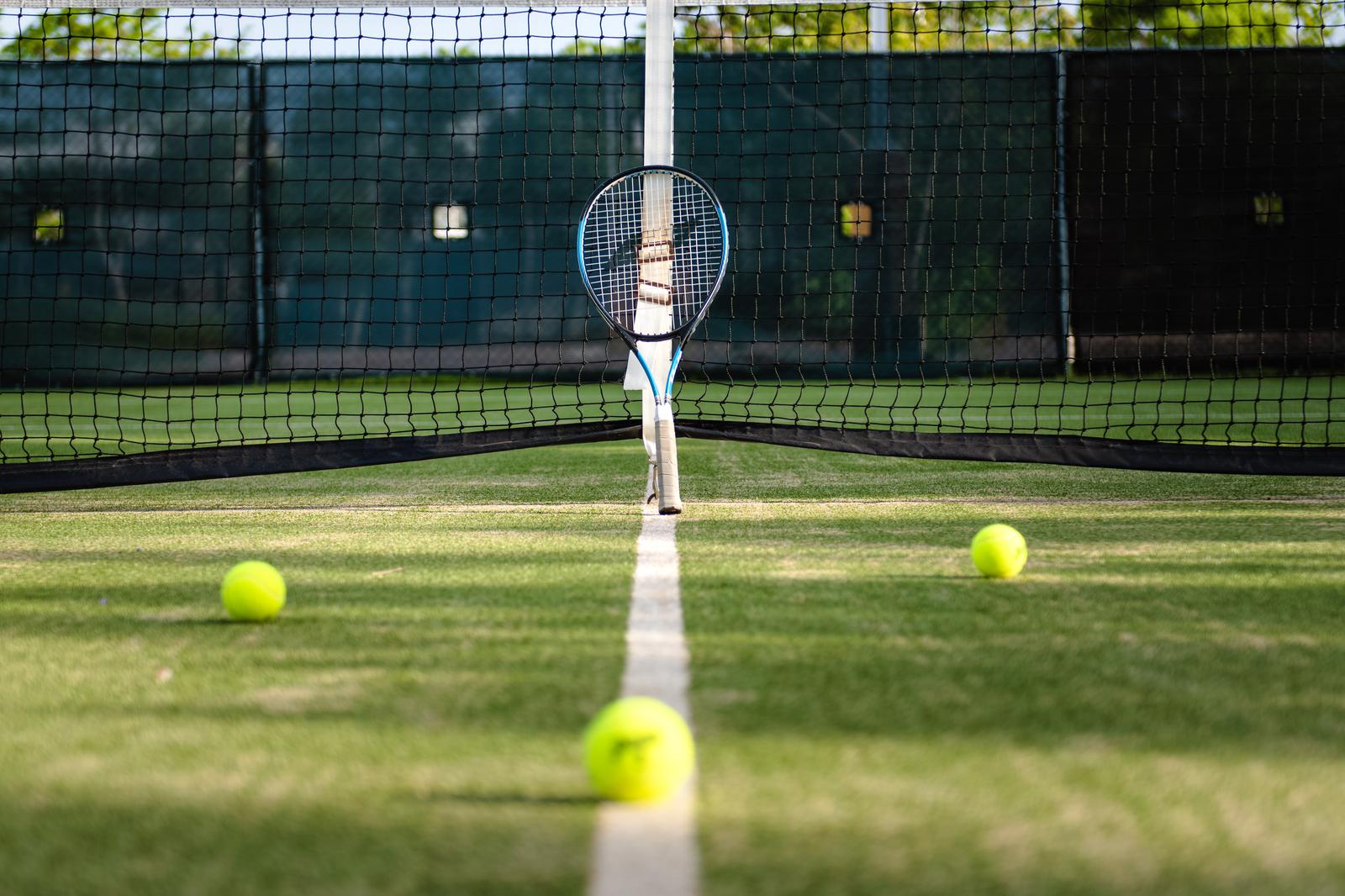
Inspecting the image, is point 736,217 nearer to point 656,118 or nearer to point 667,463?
point 656,118

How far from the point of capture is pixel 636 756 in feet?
5.54

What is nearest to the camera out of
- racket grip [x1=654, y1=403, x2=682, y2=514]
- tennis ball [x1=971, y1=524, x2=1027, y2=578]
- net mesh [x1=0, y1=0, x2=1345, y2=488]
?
tennis ball [x1=971, y1=524, x2=1027, y2=578]

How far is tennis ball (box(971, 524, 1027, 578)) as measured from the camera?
3211mm

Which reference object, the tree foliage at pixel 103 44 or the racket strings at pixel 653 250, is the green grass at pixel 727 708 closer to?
the racket strings at pixel 653 250

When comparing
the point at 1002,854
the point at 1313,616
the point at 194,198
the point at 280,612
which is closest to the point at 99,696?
the point at 280,612

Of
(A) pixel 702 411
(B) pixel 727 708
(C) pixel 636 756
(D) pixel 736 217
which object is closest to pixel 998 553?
(B) pixel 727 708

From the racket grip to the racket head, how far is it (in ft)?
1.44

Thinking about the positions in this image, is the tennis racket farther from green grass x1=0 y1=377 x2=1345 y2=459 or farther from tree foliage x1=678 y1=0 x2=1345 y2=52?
tree foliage x1=678 y1=0 x2=1345 y2=52

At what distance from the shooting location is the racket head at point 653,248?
462cm

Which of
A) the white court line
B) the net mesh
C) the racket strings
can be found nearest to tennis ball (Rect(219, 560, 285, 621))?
the white court line

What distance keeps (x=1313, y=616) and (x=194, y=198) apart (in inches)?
528

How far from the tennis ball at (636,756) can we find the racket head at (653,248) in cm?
292

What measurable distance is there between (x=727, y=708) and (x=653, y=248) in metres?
2.88

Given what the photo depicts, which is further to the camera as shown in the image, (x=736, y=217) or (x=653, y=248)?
(x=736, y=217)
